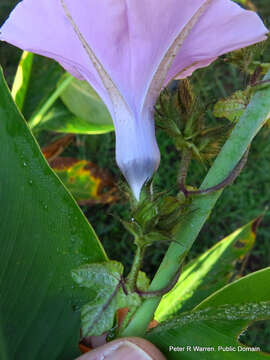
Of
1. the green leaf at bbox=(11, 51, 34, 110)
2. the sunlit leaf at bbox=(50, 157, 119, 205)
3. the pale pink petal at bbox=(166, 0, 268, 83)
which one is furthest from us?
the sunlit leaf at bbox=(50, 157, 119, 205)

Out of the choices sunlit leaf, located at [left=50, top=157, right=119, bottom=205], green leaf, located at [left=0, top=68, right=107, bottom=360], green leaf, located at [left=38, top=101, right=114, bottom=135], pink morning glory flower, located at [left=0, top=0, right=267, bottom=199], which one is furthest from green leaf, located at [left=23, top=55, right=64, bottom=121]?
pink morning glory flower, located at [left=0, top=0, right=267, bottom=199]

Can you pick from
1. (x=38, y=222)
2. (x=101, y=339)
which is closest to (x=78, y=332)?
(x=101, y=339)

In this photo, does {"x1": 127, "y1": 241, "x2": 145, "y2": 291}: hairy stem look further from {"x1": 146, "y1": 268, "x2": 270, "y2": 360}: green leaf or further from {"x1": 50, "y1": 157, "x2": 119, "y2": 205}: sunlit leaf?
{"x1": 50, "y1": 157, "x2": 119, "y2": 205}: sunlit leaf

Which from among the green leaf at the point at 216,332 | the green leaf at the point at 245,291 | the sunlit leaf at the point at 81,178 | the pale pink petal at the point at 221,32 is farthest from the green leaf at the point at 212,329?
the sunlit leaf at the point at 81,178

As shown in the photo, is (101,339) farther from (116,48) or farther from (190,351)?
(116,48)

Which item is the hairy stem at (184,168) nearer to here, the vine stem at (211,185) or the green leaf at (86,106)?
the vine stem at (211,185)
